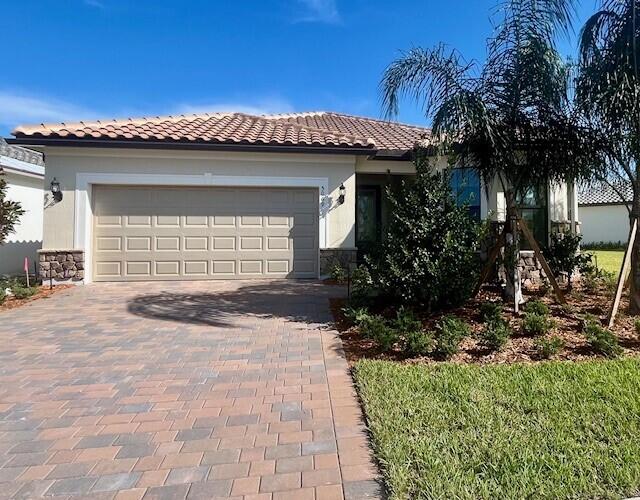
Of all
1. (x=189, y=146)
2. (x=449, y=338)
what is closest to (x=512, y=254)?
(x=449, y=338)

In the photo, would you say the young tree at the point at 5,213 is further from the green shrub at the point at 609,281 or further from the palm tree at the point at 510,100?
the green shrub at the point at 609,281

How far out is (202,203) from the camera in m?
10.4

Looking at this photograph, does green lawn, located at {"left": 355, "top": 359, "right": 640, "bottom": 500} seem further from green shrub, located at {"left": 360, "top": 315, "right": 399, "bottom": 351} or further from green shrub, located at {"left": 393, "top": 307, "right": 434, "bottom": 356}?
green shrub, located at {"left": 360, "top": 315, "right": 399, "bottom": 351}

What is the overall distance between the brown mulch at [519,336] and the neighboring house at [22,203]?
11.2m

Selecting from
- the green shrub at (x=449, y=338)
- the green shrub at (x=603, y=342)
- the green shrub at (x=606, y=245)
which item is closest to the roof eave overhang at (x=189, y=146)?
the green shrub at (x=449, y=338)

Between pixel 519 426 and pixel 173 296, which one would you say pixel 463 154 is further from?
pixel 173 296

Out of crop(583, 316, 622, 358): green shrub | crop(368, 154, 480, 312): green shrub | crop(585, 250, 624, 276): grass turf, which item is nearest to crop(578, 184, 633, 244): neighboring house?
crop(585, 250, 624, 276): grass turf

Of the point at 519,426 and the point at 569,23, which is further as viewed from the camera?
the point at 569,23

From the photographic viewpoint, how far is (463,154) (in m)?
6.56

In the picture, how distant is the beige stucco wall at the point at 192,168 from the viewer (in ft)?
32.1

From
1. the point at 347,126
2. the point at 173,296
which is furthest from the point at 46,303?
the point at 347,126

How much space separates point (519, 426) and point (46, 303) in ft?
27.6

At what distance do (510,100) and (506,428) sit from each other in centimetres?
497

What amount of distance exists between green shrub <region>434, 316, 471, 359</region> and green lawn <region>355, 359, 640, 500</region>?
0.28 metres
